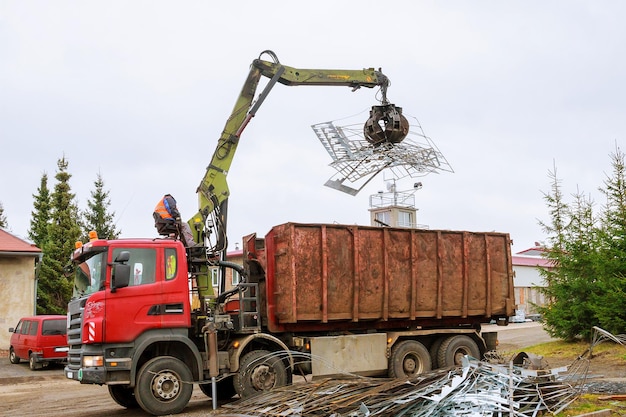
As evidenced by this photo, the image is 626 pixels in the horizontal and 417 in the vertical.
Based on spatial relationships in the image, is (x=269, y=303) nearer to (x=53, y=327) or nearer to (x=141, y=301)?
(x=141, y=301)

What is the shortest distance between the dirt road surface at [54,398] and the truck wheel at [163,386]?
286 mm

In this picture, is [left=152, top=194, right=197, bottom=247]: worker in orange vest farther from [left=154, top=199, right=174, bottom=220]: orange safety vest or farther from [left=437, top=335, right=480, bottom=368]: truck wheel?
[left=437, top=335, right=480, bottom=368]: truck wheel

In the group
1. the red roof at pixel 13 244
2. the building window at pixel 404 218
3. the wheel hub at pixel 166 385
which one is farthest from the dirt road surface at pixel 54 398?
the building window at pixel 404 218

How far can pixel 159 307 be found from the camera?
11.0 m

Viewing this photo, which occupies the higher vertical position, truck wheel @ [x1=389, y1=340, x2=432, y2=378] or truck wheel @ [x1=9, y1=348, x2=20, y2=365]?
truck wheel @ [x1=389, y1=340, x2=432, y2=378]

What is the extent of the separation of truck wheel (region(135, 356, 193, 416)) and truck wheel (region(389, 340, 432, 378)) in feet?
13.0

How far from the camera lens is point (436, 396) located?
26.5 feet

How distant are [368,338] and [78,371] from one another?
5.08m

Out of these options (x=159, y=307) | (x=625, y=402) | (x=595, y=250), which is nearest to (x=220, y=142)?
(x=159, y=307)

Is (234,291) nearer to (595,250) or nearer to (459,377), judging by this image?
(459,377)

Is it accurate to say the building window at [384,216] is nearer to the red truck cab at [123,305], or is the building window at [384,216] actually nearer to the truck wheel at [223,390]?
the truck wheel at [223,390]

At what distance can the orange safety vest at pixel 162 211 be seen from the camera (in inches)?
477

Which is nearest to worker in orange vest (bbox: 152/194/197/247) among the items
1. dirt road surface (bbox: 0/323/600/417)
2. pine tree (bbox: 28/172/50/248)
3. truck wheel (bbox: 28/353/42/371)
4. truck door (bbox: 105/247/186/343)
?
truck door (bbox: 105/247/186/343)

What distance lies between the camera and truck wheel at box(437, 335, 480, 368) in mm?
13352
